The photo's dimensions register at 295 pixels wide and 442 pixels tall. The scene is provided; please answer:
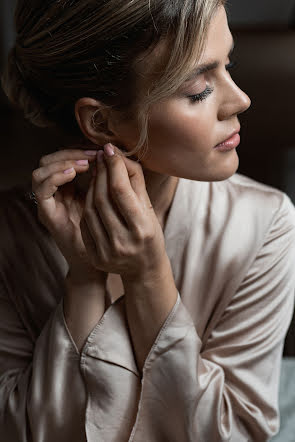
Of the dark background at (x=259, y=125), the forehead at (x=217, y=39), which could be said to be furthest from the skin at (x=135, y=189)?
the dark background at (x=259, y=125)

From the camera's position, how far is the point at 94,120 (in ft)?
3.59

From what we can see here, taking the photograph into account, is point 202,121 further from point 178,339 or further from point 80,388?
point 80,388

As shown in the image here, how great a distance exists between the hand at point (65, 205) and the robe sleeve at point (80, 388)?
80 mm

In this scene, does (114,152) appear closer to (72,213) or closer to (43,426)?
(72,213)

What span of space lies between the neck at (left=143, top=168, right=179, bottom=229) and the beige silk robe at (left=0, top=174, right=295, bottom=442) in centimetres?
2

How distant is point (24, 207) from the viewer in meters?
1.28

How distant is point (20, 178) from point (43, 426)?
715 mm

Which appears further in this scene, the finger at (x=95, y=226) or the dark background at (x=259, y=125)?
the dark background at (x=259, y=125)

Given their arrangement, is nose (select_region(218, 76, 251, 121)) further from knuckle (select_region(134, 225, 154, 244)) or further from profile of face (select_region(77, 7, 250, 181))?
knuckle (select_region(134, 225, 154, 244))

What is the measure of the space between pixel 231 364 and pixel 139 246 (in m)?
0.27

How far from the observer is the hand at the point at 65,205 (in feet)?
3.51

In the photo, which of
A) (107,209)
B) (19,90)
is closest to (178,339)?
(107,209)

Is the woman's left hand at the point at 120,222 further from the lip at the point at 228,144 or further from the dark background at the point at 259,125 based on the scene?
the dark background at the point at 259,125

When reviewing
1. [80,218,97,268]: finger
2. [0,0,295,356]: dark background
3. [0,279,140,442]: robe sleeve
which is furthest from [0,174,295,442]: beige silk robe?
[0,0,295,356]: dark background
